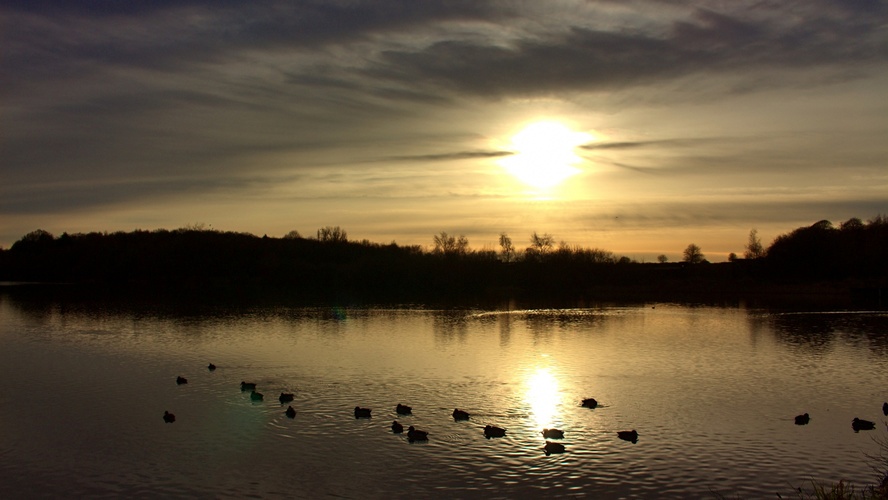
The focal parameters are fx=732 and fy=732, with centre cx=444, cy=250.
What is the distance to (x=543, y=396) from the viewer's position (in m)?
26.3

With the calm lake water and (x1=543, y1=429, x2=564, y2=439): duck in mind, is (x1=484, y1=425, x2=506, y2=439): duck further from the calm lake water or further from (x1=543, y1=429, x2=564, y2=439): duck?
(x1=543, y1=429, x2=564, y2=439): duck

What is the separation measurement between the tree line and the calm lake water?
5353 cm

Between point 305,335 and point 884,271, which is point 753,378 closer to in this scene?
point 305,335

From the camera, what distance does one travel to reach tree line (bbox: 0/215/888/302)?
109 m

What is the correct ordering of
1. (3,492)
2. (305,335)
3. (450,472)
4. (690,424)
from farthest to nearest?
(305,335) < (690,424) < (450,472) < (3,492)

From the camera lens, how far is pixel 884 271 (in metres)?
106

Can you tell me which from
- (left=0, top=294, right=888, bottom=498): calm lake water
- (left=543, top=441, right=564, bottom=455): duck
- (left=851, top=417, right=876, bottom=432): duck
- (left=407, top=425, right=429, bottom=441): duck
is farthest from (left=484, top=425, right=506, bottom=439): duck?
(left=851, top=417, right=876, bottom=432): duck

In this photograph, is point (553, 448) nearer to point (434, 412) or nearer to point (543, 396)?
point (434, 412)

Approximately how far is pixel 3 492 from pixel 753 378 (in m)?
26.8

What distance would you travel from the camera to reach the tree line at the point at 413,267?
358 ft

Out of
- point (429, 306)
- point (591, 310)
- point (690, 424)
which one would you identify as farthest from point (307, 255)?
point (690, 424)

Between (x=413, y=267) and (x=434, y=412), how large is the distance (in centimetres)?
10583

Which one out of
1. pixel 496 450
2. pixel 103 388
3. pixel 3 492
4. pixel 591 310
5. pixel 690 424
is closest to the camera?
pixel 3 492

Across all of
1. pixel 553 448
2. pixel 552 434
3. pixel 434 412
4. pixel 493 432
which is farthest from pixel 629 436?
pixel 434 412
